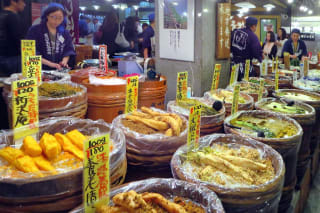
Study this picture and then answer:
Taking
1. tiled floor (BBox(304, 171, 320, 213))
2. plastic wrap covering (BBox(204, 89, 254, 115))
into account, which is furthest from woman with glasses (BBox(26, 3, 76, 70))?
tiled floor (BBox(304, 171, 320, 213))

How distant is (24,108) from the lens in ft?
5.14

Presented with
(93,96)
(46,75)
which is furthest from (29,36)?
(93,96)

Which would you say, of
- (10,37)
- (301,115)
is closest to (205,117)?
(301,115)

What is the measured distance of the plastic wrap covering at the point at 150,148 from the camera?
5.41 ft

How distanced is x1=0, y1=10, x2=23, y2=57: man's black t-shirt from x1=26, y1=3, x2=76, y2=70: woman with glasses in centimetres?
18

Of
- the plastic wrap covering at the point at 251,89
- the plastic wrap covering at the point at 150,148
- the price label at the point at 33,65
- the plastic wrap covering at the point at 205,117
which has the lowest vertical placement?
the plastic wrap covering at the point at 150,148

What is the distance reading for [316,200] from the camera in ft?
11.7

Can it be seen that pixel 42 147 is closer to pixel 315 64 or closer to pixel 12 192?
pixel 12 192

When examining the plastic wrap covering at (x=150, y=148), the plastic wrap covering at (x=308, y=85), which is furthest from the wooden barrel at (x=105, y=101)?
the plastic wrap covering at (x=308, y=85)

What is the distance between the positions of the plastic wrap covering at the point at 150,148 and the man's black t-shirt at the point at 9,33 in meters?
3.48

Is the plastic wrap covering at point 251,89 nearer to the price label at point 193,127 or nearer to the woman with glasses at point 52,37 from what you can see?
the price label at point 193,127

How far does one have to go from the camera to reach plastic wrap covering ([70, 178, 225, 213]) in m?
1.26

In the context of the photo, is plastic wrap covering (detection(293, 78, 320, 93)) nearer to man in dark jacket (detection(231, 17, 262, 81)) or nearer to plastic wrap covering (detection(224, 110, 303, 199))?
man in dark jacket (detection(231, 17, 262, 81))

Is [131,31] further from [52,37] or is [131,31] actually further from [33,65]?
[33,65]
